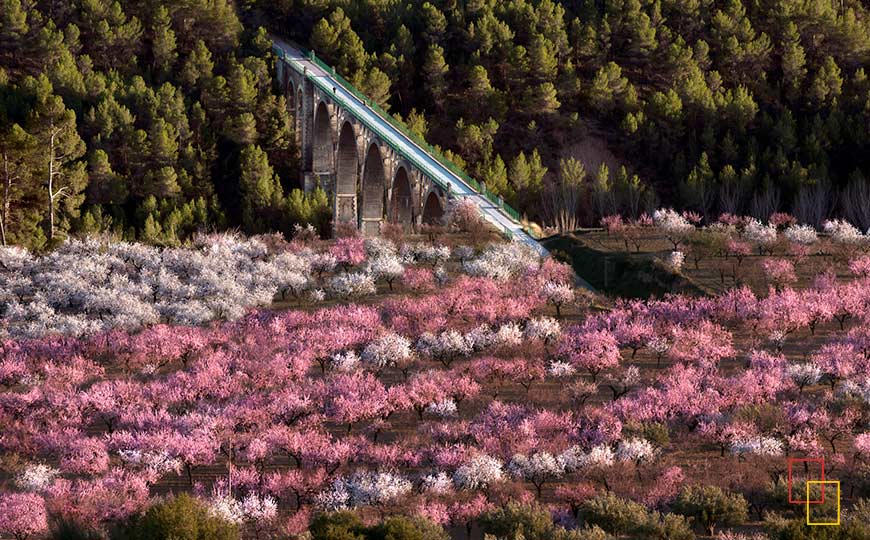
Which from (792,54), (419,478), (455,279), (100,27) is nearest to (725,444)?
(419,478)

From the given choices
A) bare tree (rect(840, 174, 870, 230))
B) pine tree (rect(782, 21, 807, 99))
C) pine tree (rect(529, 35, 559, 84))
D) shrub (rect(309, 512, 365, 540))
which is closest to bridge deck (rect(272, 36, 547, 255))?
pine tree (rect(529, 35, 559, 84))

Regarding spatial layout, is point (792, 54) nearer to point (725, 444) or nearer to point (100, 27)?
point (100, 27)

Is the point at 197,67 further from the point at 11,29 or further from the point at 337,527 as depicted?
the point at 337,527

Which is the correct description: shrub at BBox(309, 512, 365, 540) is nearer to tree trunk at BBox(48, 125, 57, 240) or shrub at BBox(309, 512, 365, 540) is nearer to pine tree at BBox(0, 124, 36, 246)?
pine tree at BBox(0, 124, 36, 246)

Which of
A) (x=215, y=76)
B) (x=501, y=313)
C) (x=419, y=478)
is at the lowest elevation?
(x=419, y=478)

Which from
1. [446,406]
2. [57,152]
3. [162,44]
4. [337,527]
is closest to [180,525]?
[337,527]

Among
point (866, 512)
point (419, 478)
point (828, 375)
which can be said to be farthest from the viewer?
point (828, 375)

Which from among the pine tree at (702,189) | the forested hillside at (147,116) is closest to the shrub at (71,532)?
the forested hillside at (147,116)
